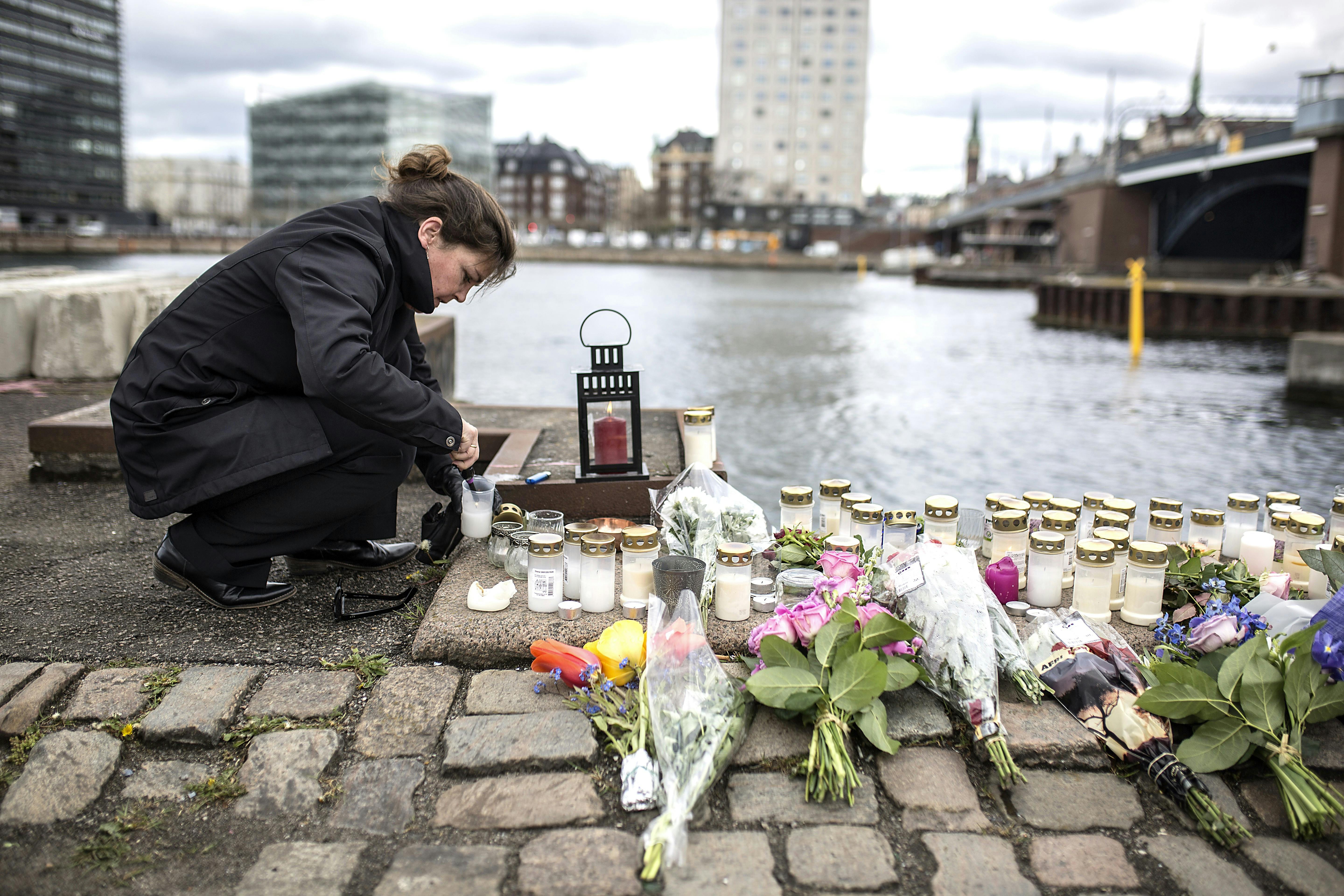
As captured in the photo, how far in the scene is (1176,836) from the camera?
2377 mm

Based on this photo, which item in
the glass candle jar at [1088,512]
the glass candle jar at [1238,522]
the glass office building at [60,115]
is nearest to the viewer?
the glass candle jar at [1238,522]

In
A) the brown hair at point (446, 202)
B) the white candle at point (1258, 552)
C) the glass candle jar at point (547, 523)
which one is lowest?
the white candle at point (1258, 552)

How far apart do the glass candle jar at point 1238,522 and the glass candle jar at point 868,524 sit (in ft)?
4.46

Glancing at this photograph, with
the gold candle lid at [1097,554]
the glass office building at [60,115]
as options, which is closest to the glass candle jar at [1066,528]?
the gold candle lid at [1097,554]

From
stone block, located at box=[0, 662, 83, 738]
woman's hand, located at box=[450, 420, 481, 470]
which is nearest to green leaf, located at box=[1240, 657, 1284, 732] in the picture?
woman's hand, located at box=[450, 420, 481, 470]

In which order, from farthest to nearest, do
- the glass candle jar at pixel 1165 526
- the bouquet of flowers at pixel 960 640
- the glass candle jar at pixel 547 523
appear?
the glass candle jar at pixel 1165 526, the glass candle jar at pixel 547 523, the bouquet of flowers at pixel 960 640

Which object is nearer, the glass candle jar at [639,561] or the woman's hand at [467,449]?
the glass candle jar at [639,561]

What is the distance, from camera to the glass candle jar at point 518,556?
11.3 feet

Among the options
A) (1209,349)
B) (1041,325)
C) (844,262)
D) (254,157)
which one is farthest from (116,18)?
(1209,349)

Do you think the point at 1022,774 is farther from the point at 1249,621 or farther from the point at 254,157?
the point at 254,157

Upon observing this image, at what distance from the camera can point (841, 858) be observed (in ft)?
7.36

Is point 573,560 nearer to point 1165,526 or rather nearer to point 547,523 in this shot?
point 547,523

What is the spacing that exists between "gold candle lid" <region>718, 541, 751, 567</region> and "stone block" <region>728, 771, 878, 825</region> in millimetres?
778

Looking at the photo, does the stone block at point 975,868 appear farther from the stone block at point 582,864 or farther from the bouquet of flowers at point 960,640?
the stone block at point 582,864
